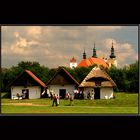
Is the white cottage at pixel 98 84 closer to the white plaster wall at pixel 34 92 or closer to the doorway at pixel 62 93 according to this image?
the doorway at pixel 62 93

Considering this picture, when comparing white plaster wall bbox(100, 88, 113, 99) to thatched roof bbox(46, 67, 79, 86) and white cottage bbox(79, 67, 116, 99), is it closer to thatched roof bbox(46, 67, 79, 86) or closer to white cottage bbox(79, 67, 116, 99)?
white cottage bbox(79, 67, 116, 99)

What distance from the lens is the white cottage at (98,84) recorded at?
1174cm

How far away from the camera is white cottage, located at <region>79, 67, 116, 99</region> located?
38.5 ft

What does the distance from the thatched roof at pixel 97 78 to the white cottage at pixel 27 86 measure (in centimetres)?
148

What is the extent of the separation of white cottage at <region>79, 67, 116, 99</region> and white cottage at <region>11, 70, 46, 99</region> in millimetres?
1423

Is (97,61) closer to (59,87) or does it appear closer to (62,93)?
(59,87)

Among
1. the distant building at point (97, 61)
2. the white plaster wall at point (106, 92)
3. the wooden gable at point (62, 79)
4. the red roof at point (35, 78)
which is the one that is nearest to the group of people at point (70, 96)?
the white plaster wall at point (106, 92)

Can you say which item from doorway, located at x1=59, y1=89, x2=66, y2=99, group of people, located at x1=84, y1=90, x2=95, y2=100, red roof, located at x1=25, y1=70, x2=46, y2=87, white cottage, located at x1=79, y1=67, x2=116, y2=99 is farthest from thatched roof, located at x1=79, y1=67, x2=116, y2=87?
red roof, located at x1=25, y1=70, x2=46, y2=87
